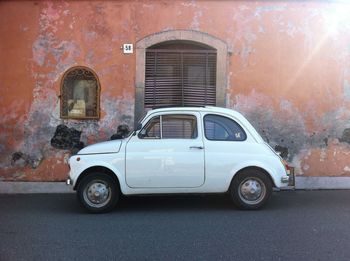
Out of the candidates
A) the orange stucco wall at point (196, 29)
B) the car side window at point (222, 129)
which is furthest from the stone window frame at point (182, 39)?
the car side window at point (222, 129)

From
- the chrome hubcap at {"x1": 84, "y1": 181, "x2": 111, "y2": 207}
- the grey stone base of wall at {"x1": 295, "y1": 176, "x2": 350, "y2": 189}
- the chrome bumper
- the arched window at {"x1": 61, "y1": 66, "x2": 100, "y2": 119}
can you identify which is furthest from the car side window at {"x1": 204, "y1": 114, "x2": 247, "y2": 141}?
the arched window at {"x1": 61, "y1": 66, "x2": 100, "y2": 119}

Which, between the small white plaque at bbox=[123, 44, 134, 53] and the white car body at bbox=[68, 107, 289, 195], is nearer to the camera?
the white car body at bbox=[68, 107, 289, 195]

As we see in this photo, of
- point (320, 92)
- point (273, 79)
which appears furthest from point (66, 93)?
point (320, 92)

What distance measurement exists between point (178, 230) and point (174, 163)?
1.35 meters

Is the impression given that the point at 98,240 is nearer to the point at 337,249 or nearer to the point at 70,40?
the point at 337,249

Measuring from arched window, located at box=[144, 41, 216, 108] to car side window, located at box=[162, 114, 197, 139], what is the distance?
2232mm

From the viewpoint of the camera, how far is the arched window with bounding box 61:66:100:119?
33.8 ft

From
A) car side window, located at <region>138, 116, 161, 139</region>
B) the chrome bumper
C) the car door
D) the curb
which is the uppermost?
car side window, located at <region>138, 116, 161, 139</region>

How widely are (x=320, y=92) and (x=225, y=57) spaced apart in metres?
2.07

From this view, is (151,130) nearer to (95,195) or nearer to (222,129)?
(222,129)

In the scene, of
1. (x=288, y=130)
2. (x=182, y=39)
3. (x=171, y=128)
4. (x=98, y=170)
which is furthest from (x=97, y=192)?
(x=288, y=130)

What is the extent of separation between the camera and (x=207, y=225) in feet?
23.1

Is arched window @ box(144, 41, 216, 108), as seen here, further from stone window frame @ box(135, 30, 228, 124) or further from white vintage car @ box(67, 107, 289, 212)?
white vintage car @ box(67, 107, 289, 212)

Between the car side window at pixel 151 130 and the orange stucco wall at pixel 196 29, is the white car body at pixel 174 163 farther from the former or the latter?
the orange stucco wall at pixel 196 29
